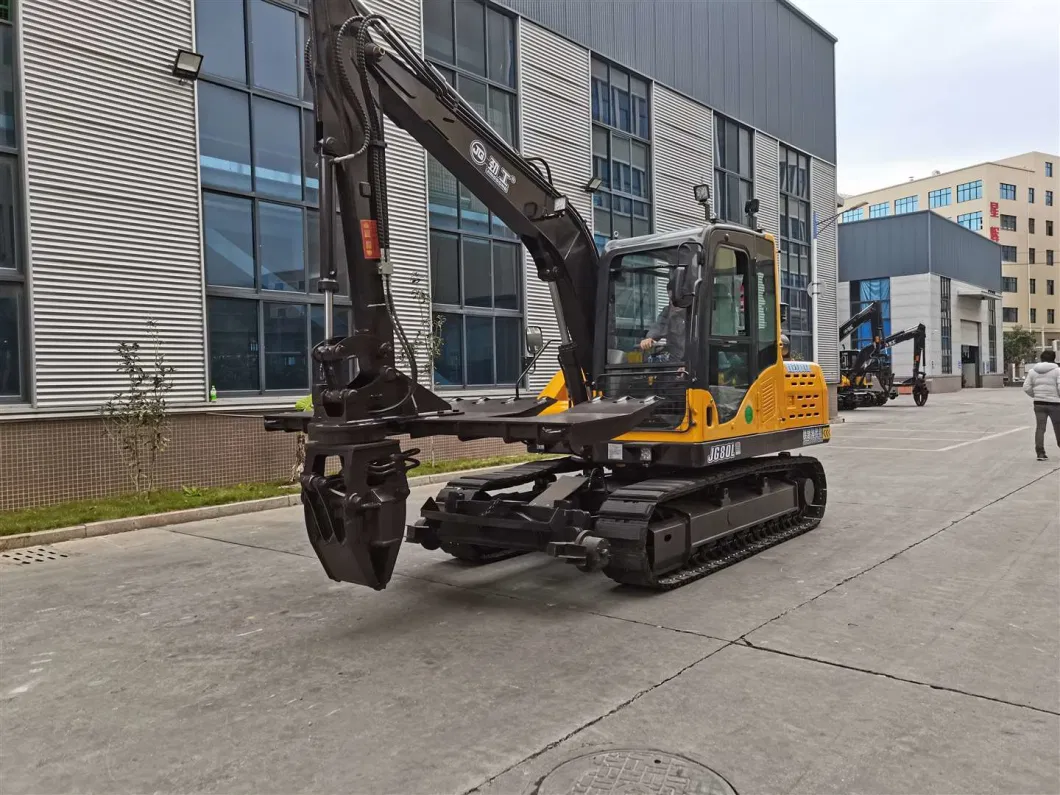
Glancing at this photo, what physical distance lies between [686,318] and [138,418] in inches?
278

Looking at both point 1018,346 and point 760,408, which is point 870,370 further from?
point 1018,346

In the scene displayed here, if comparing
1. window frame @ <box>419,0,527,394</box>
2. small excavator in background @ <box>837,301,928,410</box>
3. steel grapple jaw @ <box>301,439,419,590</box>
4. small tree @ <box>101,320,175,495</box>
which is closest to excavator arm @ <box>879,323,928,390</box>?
small excavator in background @ <box>837,301,928,410</box>

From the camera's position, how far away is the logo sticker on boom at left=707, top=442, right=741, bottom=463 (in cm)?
663

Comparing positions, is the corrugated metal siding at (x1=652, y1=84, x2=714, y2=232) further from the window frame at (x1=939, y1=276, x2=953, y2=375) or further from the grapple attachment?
the window frame at (x1=939, y1=276, x2=953, y2=375)

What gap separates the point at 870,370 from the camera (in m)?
33.1

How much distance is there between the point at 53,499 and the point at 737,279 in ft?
27.2

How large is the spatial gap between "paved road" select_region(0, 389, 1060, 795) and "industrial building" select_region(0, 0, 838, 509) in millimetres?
3479

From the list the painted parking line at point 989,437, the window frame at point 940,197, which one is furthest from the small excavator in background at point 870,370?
the window frame at point 940,197

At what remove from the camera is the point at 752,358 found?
24.3 feet

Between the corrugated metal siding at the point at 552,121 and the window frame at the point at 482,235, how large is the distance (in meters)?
0.15

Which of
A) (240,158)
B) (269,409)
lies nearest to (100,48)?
(240,158)

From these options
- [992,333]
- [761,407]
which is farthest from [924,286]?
[761,407]

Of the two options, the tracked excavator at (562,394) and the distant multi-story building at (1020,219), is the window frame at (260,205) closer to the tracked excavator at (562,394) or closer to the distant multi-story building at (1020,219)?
the tracked excavator at (562,394)

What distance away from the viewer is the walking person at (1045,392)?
13281 millimetres
